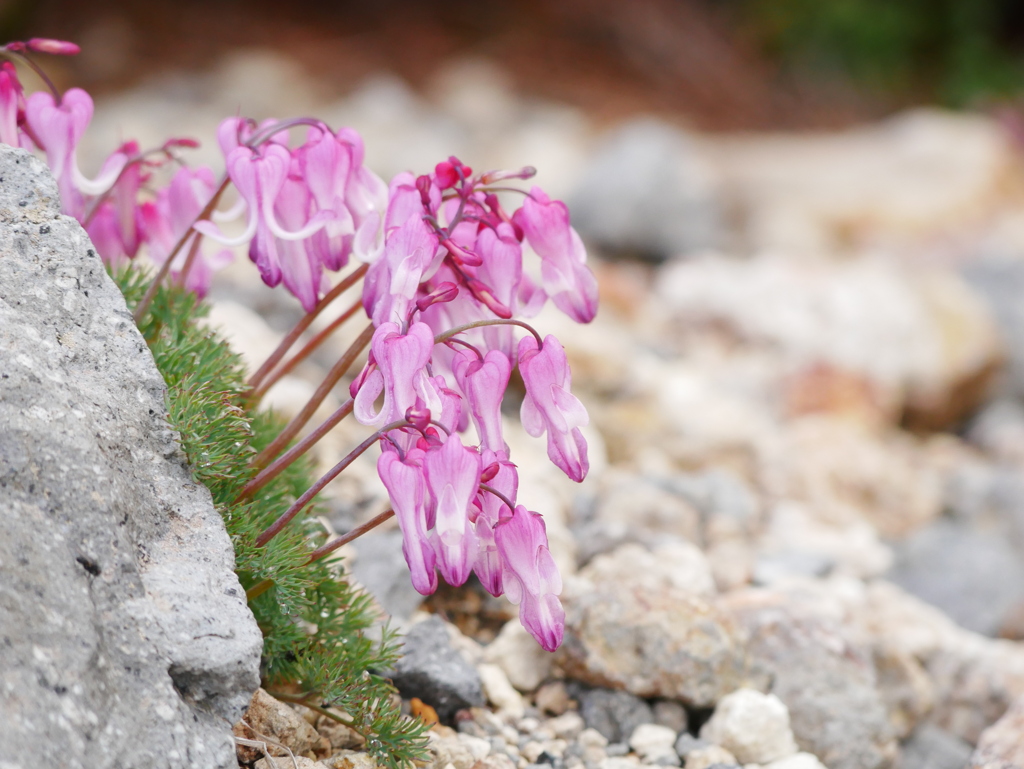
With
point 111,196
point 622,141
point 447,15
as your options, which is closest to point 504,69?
point 447,15

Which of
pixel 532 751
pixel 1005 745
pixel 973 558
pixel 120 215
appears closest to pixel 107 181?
pixel 120 215

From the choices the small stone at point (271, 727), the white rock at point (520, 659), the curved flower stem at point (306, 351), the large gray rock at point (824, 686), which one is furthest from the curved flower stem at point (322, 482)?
the large gray rock at point (824, 686)

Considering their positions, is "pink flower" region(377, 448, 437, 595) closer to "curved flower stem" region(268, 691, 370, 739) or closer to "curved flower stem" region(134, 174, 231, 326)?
"curved flower stem" region(268, 691, 370, 739)

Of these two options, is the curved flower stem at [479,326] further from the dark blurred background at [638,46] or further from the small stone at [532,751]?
the dark blurred background at [638,46]

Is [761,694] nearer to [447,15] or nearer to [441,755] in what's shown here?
[441,755]

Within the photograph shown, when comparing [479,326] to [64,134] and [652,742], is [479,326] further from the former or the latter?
[652,742]
